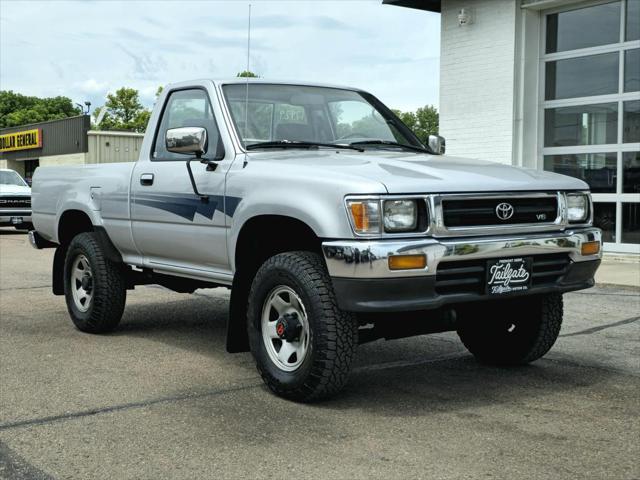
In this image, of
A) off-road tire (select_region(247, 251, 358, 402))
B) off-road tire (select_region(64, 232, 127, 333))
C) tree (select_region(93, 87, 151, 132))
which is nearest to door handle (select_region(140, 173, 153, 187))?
off-road tire (select_region(64, 232, 127, 333))

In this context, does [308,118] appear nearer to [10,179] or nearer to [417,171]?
[417,171]

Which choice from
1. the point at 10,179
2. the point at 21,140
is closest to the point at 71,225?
the point at 10,179

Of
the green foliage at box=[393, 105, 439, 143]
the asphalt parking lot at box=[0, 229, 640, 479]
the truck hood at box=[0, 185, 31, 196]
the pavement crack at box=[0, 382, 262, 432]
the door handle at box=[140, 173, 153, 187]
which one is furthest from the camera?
the green foliage at box=[393, 105, 439, 143]

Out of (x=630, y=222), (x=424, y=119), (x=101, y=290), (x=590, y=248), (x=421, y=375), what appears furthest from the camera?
(x=424, y=119)

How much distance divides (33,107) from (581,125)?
291 feet

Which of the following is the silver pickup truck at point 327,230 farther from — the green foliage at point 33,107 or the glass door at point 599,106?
the green foliage at point 33,107

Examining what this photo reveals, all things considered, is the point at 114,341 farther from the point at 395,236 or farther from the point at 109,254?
the point at 395,236

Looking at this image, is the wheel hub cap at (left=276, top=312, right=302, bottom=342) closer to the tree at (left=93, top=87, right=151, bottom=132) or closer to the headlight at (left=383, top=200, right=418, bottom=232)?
the headlight at (left=383, top=200, right=418, bottom=232)

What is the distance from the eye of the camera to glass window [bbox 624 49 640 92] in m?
13.7

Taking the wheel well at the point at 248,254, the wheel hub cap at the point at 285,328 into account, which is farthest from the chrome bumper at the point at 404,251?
the wheel well at the point at 248,254

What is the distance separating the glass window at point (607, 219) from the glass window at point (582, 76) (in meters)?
1.82

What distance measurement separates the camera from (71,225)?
7.54 metres

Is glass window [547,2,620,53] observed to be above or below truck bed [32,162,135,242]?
above

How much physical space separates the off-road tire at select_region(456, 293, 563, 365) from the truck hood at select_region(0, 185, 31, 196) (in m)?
17.2
